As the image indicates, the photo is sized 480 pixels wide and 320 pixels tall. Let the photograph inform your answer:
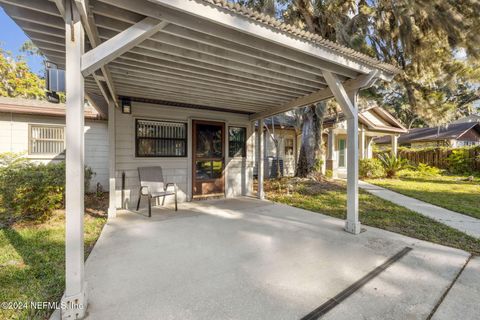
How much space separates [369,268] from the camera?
262 cm

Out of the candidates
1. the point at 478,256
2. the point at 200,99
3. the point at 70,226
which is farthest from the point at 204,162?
the point at 478,256

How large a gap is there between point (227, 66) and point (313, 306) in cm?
299

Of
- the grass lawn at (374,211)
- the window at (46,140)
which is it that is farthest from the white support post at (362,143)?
the window at (46,140)

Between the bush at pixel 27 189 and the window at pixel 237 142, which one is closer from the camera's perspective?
the bush at pixel 27 189

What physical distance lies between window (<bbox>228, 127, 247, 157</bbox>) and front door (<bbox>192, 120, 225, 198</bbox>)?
0.88 ft

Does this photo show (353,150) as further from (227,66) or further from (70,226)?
(70,226)

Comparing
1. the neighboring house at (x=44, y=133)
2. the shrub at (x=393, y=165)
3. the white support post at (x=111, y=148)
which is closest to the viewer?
the white support post at (x=111, y=148)

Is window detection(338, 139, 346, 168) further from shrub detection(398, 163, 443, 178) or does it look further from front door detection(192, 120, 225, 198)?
front door detection(192, 120, 225, 198)

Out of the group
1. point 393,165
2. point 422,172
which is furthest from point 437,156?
point 393,165

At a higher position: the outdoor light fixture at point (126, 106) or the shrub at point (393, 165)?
the outdoor light fixture at point (126, 106)

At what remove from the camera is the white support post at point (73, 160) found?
6.09 feet

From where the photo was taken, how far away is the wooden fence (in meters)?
12.2

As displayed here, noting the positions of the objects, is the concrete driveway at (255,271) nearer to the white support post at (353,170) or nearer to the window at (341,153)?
the white support post at (353,170)

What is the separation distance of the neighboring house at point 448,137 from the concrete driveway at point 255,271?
61.5ft
